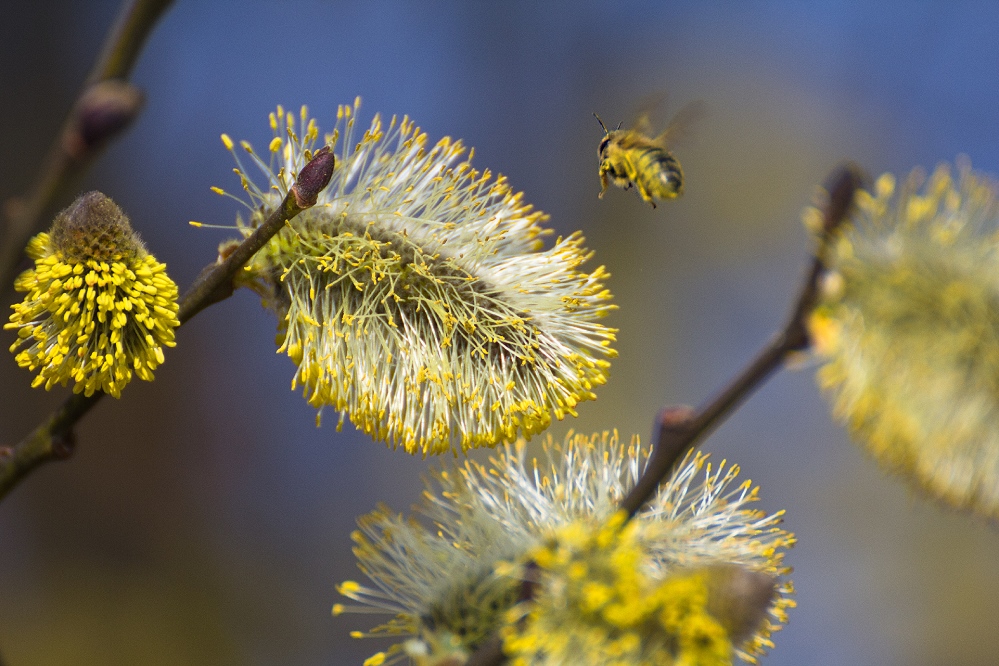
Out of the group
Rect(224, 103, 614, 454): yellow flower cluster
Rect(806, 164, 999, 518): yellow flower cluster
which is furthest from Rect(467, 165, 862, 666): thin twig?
Rect(224, 103, 614, 454): yellow flower cluster

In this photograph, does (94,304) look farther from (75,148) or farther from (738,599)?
(738,599)

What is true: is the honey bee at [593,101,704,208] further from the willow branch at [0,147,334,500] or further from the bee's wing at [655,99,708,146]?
the willow branch at [0,147,334,500]

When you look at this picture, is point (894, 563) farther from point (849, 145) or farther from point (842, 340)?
point (842, 340)

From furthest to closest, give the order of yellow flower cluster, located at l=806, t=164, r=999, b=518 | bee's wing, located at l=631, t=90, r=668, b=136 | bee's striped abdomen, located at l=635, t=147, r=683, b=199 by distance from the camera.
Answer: bee's wing, located at l=631, t=90, r=668, b=136, bee's striped abdomen, located at l=635, t=147, r=683, b=199, yellow flower cluster, located at l=806, t=164, r=999, b=518

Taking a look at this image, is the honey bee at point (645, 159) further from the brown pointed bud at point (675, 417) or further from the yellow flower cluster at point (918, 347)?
the brown pointed bud at point (675, 417)

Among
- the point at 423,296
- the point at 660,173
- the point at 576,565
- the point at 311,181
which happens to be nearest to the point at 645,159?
the point at 660,173

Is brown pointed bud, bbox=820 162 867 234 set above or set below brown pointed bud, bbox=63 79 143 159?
above

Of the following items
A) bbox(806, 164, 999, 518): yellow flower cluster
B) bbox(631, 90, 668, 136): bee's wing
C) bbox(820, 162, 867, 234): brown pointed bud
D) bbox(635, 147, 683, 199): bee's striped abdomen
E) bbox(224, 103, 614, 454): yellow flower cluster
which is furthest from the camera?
bbox(631, 90, 668, 136): bee's wing

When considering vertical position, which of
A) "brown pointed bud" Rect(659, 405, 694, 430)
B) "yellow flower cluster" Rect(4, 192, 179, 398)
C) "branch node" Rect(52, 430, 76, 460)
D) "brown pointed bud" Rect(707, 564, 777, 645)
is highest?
"brown pointed bud" Rect(659, 405, 694, 430)
